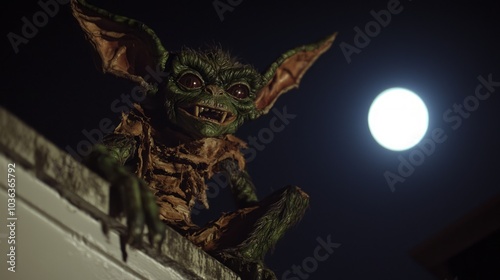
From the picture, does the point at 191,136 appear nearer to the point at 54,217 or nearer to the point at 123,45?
the point at 123,45

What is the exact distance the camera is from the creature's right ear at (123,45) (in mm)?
4281

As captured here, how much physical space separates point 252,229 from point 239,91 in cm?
85

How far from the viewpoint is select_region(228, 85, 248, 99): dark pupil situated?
4.33 m

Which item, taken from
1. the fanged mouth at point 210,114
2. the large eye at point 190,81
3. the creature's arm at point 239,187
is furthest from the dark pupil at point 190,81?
the creature's arm at point 239,187

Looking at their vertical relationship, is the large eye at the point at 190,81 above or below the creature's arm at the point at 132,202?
above

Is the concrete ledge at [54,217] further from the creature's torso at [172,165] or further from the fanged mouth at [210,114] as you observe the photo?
the fanged mouth at [210,114]

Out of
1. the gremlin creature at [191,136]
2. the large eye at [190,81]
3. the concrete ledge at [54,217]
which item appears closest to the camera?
the concrete ledge at [54,217]

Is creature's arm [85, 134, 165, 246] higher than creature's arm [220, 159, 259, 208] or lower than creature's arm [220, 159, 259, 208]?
lower

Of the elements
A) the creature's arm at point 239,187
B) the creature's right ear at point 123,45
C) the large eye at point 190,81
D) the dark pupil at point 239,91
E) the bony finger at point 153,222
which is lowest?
the bony finger at point 153,222

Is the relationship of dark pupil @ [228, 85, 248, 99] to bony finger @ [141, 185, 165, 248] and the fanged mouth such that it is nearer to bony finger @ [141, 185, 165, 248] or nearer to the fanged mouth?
the fanged mouth

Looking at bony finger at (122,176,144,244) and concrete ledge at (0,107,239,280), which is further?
bony finger at (122,176,144,244)

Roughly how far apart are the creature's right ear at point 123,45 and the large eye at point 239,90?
0.41 metres

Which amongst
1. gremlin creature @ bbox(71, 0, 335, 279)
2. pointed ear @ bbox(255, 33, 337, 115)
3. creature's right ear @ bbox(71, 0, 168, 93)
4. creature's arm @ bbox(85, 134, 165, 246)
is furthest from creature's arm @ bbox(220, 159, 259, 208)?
creature's arm @ bbox(85, 134, 165, 246)

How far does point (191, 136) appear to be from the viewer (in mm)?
4176
